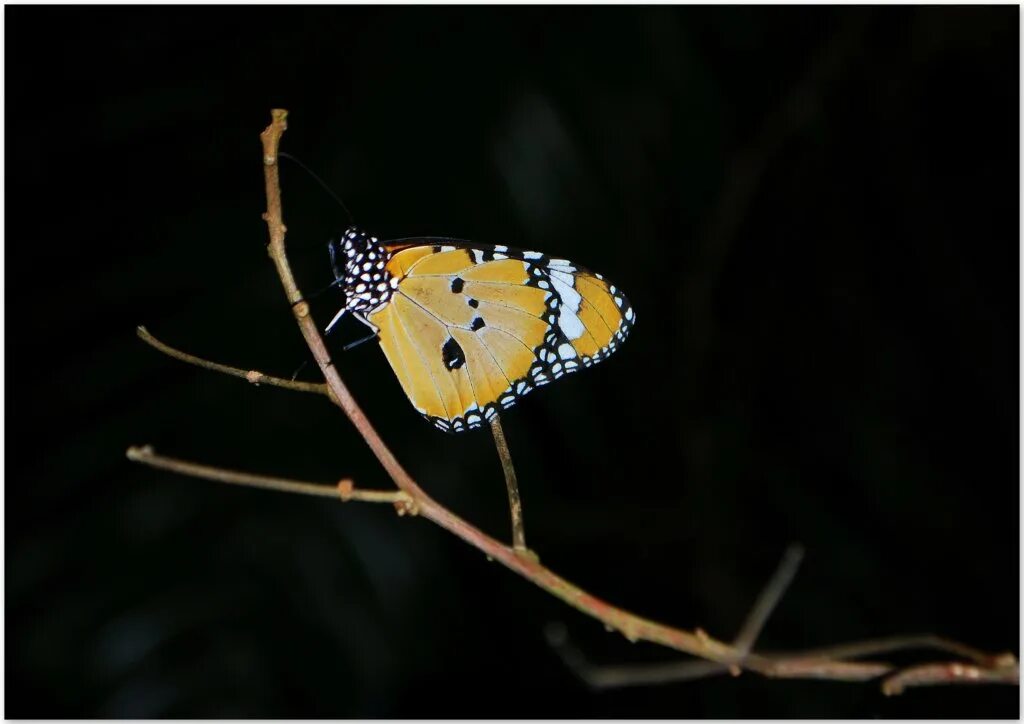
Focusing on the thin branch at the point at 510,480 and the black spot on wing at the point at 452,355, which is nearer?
the thin branch at the point at 510,480

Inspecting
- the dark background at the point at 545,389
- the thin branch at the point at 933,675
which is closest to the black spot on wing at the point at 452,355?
the thin branch at the point at 933,675

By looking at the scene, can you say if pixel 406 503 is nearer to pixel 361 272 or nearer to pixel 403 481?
pixel 403 481

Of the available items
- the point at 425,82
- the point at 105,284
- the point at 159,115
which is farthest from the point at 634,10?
the point at 105,284

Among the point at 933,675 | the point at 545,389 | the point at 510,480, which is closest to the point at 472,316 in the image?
the point at 510,480

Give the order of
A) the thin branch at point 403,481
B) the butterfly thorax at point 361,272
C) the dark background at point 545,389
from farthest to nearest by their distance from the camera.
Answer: the dark background at point 545,389 < the butterfly thorax at point 361,272 < the thin branch at point 403,481

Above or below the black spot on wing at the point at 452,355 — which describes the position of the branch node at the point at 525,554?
below

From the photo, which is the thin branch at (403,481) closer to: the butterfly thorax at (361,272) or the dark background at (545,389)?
the butterfly thorax at (361,272)

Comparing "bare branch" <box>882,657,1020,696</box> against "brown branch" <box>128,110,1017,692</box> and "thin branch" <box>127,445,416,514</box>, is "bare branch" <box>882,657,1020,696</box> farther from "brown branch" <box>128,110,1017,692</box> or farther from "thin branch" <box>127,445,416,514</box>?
"thin branch" <box>127,445,416,514</box>
